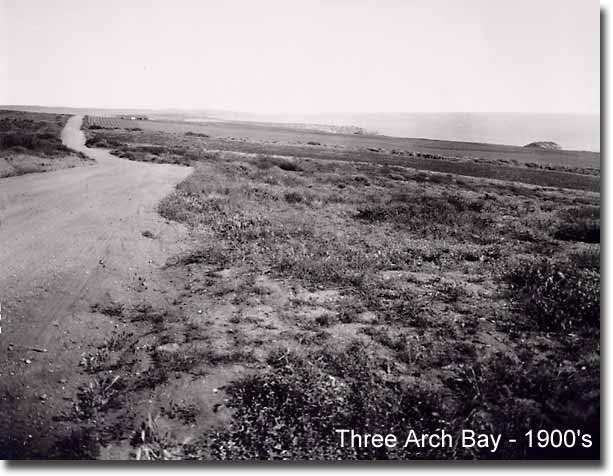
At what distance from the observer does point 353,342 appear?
6.37 metres

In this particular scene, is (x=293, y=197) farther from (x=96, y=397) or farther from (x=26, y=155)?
(x=26, y=155)

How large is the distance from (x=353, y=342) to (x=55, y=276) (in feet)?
19.6

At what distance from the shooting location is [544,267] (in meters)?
7.83

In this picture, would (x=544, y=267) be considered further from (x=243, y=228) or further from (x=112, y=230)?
(x=112, y=230)

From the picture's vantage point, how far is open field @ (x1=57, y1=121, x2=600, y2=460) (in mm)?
4965

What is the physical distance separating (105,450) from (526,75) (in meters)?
9.08

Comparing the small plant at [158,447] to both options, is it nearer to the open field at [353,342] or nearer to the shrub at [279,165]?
the open field at [353,342]

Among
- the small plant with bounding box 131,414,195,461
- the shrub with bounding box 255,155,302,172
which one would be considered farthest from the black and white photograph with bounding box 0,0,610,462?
the shrub with bounding box 255,155,302,172

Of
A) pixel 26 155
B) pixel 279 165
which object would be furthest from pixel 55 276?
pixel 279 165

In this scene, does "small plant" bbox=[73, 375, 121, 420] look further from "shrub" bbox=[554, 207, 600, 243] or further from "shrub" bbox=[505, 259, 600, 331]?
"shrub" bbox=[554, 207, 600, 243]

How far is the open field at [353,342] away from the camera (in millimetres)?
4965

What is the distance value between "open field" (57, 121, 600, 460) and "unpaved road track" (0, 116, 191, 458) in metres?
0.34

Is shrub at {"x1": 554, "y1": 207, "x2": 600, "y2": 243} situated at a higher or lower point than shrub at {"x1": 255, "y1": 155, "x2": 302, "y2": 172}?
lower

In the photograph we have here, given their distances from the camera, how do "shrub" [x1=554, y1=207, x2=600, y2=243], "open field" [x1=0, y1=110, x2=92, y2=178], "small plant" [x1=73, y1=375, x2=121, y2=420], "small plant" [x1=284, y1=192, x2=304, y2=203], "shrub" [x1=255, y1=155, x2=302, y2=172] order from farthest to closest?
"shrub" [x1=255, y1=155, x2=302, y2=172]
"small plant" [x1=284, y1=192, x2=304, y2=203]
"open field" [x1=0, y1=110, x2=92, y2=178]
"shrub" [x1=554, y1=207, x2=600, y2=243]
"small plant" [x1=73, y1=375, x2=121, y2=420]
